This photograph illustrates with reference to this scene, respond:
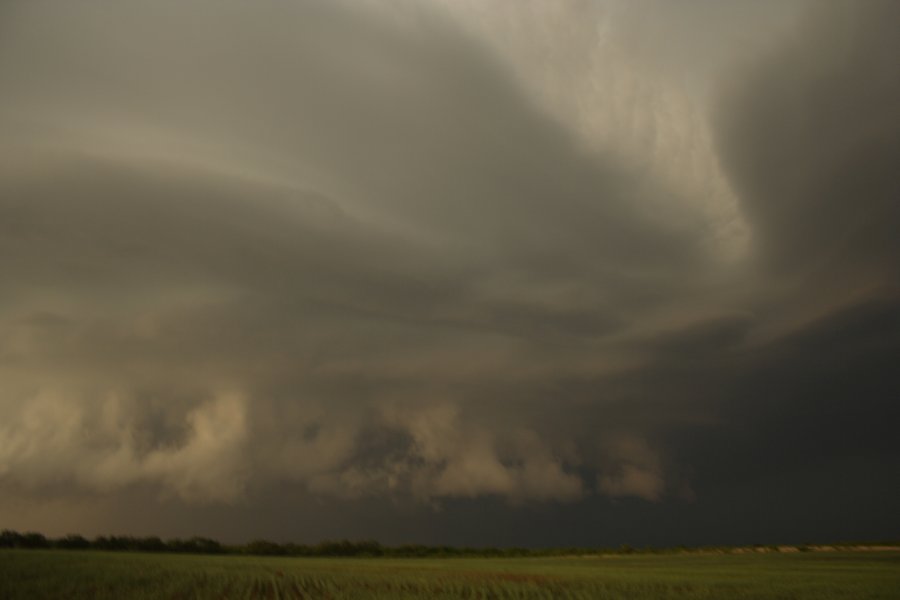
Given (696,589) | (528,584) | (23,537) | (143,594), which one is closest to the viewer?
(143,594)

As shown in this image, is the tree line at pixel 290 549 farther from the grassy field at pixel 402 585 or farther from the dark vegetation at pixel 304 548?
the grassy field at pixel 402 585

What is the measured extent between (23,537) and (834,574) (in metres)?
102

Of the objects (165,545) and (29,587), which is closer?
(29,587)

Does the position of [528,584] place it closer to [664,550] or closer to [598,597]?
[598,597]

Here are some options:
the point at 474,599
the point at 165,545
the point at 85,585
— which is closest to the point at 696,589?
the point at 474,599

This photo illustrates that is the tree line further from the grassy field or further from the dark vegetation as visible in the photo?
the grassy field

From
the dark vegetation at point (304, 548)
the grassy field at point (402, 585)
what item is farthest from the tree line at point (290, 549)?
the grassy field at point (402, 585)

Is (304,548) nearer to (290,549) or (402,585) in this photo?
(290,549)

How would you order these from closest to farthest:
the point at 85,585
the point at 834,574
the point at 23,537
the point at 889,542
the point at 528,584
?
1. the point at 85,585
2. the point at 528,584
3. the point at 834,574
4. the point at 23,537
5. the point at 889,542

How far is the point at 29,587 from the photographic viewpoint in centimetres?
2950

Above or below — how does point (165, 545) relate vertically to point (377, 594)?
above

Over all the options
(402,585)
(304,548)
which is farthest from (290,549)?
(402,585)

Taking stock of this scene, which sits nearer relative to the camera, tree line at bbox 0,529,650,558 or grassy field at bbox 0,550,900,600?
grassy field at bbox 0,550,900,600

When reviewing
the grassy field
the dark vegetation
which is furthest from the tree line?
the grassy field
